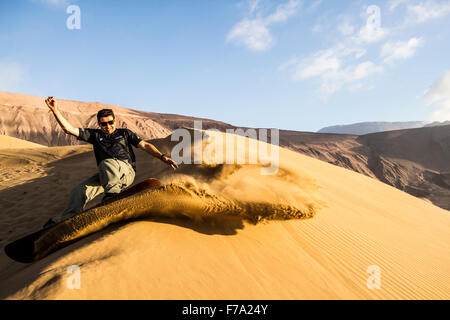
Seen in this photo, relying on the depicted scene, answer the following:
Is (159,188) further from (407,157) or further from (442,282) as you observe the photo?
(407,157)

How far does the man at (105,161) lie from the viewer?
291 cm

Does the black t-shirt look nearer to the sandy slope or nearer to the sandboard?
the sandboard

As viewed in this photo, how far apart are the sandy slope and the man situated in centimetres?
67

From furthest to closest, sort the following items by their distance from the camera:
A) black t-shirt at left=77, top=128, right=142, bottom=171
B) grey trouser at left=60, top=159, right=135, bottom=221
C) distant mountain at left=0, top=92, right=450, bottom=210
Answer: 1. distant mountain at left=0, top=92, right=450, bottom=210
2. black t-shirt at left=77, top=128, right=142, bottom=171
3. grey trouser at left=60, top=159, right=135, bottom=221

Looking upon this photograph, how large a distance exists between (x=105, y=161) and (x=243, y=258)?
2.01m

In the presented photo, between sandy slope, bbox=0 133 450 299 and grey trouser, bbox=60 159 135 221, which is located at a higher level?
grey trouser, bbox=60 159 135 221

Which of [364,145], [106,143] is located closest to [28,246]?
[106,143]

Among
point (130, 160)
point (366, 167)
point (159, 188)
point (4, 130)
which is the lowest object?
point (366, 167)

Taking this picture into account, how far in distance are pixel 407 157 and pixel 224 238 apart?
34.2 meters

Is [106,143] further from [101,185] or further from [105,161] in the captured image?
[101,185]

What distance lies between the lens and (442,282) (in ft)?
9.40

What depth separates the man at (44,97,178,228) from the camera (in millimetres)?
2908

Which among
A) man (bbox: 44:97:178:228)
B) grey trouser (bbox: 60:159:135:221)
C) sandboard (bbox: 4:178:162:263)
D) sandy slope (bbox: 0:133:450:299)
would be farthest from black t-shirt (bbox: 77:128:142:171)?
sandy slope (bbox: 0:133:450:299)
